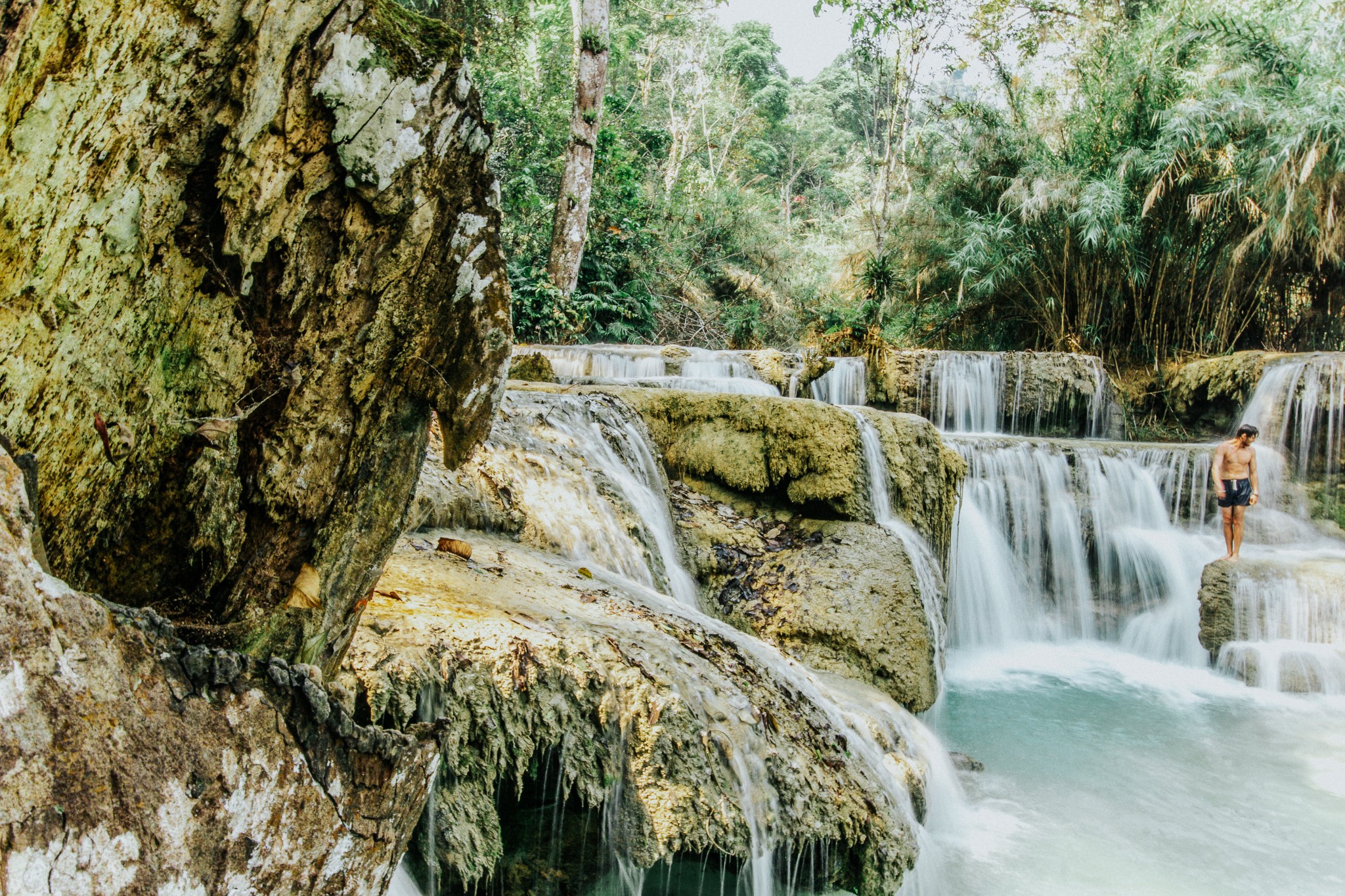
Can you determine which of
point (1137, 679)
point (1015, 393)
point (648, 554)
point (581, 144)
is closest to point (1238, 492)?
point (1137, 679)

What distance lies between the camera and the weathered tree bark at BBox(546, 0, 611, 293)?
38.8 feet

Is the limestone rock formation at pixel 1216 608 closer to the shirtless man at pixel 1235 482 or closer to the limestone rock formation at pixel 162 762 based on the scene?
the shirtless man at pixel 1235 482

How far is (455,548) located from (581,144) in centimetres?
1023

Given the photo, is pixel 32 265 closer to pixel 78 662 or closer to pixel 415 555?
pixel 78 662

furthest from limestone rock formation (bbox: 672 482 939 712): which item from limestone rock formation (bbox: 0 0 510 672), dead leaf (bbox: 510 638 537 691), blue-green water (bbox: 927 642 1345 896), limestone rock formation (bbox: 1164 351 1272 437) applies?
limestone rock formation (bbox: 1164 351 1272 437)

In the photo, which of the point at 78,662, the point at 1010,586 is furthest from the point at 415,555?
the point at 1010,586

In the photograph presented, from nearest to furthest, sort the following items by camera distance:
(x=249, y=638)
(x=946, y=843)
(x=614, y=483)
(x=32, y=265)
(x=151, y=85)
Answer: (x=32, y=265) → (x=151, y=85) → (x=249, y=638) → (x=946, y=843) → (x=614, y=483)

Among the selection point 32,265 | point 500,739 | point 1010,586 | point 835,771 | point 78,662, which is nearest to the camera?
point 78,662

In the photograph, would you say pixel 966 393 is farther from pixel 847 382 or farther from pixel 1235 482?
pixel 1235 482

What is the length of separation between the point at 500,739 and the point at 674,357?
8799 mm

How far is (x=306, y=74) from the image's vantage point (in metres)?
1.80

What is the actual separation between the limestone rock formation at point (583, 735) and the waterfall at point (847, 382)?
9128 millimetres

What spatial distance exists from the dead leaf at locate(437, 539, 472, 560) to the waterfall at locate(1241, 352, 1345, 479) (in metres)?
10.8

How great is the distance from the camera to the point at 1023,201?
46.3 ft
